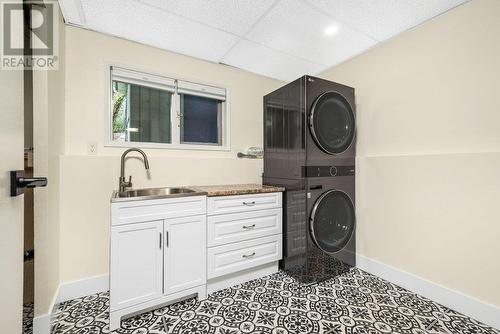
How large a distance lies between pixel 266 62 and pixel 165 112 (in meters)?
1.28

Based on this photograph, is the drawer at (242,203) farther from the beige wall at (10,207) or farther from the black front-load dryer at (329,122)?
the beige wall at (10,207)

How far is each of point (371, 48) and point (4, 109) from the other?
9.00 ft

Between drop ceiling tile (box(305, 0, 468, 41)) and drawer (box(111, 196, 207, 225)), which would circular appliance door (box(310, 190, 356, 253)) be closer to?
drawer (box(111, 196, 207, 225))

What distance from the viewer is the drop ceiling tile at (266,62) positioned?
7.51ft

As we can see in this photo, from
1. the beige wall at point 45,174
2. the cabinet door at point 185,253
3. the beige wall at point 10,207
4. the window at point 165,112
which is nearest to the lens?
the beige wall at point 10,207

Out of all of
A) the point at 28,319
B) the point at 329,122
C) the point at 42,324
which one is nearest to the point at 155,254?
the point at 42,324

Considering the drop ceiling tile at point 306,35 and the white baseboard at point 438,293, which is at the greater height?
the drop ceiling tile at point 306,35

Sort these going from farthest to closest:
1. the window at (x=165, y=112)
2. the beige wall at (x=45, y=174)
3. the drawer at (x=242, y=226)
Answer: the window at (x=165, y=112), the drawer at (x=242, y=226), the beige wall at (x=45, y=174)

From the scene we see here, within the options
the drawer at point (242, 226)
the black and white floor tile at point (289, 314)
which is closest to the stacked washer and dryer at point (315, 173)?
the drawer at point (242, 226)

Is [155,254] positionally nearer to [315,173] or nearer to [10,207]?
[10,207]

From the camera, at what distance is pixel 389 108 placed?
6.97ft

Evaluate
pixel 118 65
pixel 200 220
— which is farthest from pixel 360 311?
pixel 118 65

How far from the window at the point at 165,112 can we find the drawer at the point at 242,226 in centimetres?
94

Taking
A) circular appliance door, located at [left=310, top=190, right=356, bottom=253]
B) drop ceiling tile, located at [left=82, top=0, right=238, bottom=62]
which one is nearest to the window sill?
drop ceiling tile, located at [left=82, top=0, right=238, bottom=62]
